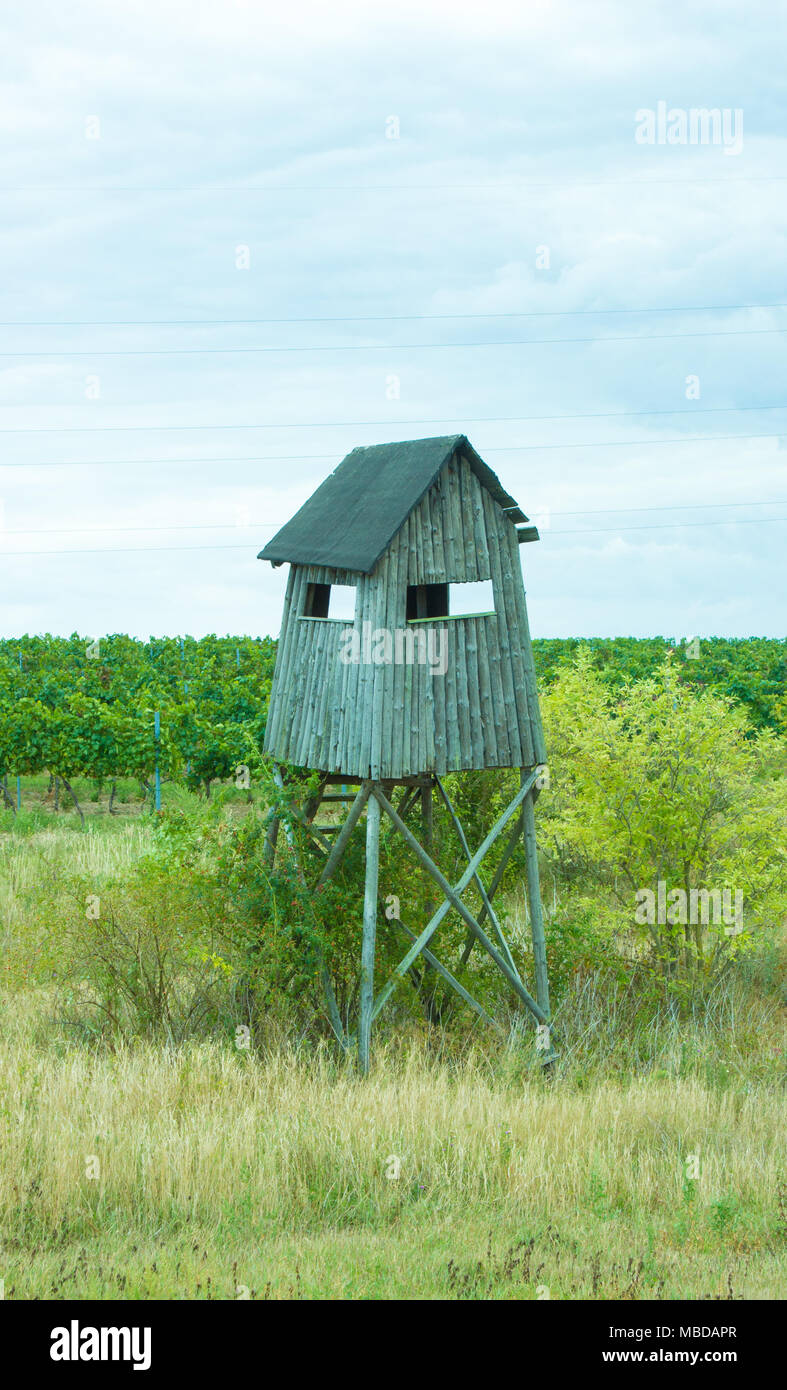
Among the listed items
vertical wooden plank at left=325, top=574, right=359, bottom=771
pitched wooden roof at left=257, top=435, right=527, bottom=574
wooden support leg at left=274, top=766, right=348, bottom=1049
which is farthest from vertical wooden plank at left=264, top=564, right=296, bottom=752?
vertical wooden plank at left=325, top=574, right=359, bottom=771

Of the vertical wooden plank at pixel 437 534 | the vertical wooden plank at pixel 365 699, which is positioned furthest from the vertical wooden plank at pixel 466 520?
the vertical wooden plank at pixel 365 699

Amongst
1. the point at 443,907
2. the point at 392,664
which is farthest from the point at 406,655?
the point at 443,907

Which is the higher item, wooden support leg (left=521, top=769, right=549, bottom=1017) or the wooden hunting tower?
the wooden hunting tower

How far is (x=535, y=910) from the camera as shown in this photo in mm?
14391

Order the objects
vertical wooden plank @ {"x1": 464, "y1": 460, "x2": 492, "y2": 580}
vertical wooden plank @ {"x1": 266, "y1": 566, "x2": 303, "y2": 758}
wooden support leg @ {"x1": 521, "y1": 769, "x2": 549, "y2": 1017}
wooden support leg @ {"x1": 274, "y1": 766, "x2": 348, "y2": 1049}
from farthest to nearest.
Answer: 1. wooden support leg @ {"x1": 521, "y1": 769, "x2": 549, "y2": 1017}
2. vertical wooden plank @ {"x1": 266, "y1": 566, "x2": 303, "y2": 758}
3. vertical wooden plank @ {"x1": 464, "y1": 460, "x2": 492, "y2": 580}
4. wooden support leg @ {"x1": 274, "y1": 766, "x2": 348, "y2": 1049}

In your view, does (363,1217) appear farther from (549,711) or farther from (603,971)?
(549,711)

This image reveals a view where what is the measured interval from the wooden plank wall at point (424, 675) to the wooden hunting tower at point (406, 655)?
0.7 inches

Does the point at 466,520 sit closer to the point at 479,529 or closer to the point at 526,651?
the point at 479,529

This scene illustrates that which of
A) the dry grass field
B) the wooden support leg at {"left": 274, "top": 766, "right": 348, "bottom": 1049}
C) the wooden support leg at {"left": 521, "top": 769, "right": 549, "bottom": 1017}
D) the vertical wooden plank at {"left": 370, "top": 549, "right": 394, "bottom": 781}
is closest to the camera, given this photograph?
the dry grass field

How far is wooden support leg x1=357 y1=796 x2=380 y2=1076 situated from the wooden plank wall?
59cm

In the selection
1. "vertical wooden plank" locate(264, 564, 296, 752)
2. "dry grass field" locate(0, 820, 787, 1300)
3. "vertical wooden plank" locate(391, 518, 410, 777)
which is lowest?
"dry grass field" locate(0, 820, 787, 1300)

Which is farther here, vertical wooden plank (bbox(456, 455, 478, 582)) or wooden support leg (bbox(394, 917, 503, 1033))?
vertical wooden plank (bbox(456, 455, 478, 582))

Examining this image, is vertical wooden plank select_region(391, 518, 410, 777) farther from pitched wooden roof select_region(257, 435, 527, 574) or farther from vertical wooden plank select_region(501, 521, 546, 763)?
vertical wooden plank select_region(501, 521, 546, 763)

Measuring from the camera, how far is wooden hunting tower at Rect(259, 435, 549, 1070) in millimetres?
12875
